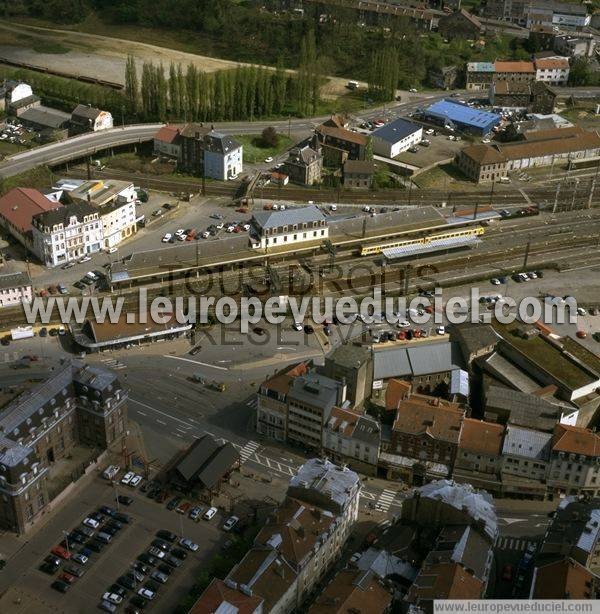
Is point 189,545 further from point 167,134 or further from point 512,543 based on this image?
point 167,134

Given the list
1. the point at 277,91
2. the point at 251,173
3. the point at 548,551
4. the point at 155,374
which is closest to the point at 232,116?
the point at 277,91

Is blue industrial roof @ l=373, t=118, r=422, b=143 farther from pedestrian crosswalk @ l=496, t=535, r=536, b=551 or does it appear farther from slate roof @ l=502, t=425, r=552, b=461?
pedestrian crosswalk @ l=496, t=535, r=536, b=551

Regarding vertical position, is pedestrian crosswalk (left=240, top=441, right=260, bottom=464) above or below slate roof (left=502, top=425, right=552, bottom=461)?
below

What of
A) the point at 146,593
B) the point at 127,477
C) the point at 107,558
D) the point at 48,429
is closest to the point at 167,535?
the point at 107,558

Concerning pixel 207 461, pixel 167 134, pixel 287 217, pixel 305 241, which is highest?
pixel 167 134

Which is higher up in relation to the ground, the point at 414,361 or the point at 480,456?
the point at 414,361

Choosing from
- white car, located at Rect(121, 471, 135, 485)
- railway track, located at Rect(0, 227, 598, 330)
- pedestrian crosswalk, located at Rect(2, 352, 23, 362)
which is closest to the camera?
white car, located at Rect(121, 471, 135, 485)

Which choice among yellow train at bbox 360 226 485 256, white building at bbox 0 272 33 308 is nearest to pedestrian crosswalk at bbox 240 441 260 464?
white building at bbox 0 272 33 308
